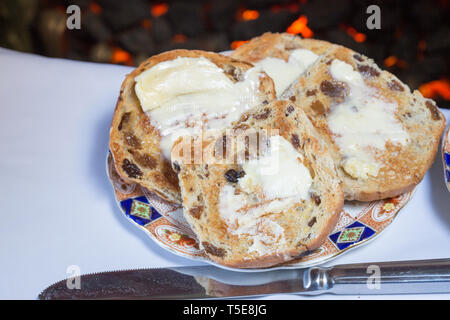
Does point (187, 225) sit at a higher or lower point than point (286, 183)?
lower

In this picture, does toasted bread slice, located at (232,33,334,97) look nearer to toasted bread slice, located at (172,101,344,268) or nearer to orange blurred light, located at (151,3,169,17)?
toasted bread slice, located at (172,101,344,268)

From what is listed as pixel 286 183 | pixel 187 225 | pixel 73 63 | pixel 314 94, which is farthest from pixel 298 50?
pixel 73 63

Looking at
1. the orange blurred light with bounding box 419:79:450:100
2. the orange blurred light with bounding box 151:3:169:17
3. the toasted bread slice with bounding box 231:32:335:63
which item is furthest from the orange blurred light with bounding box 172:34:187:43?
the orange blurred light with bounding box 419:79:450:100

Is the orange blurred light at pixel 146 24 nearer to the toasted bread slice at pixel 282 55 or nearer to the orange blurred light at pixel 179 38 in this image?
the orange blurred light at pixel 179 38

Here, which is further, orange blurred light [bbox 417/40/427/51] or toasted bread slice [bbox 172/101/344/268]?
orange blurred light [bbox 417/40/427/51]

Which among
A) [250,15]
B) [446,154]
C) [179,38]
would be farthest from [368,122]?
[179,38]

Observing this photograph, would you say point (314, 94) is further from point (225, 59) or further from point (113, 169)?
point (113, 169)

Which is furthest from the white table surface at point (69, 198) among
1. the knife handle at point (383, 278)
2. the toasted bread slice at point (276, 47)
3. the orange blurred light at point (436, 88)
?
the orange blurred light at point (436, 88)
